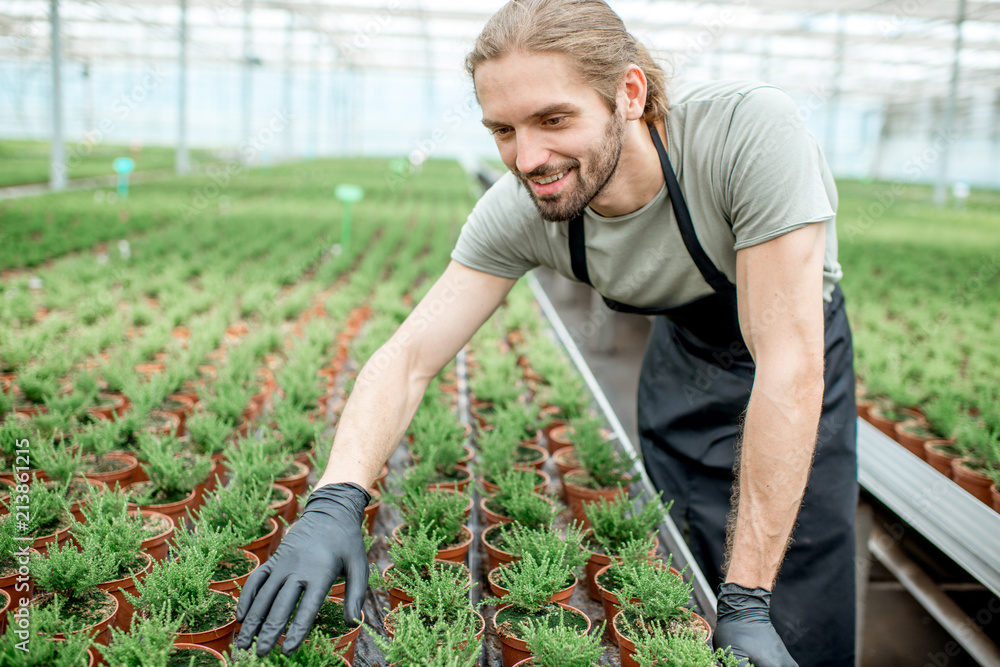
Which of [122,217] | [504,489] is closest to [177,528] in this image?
[504,489]

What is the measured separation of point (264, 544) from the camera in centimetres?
178

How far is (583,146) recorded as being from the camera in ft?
4.90

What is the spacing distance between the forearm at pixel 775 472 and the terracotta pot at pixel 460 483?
90 centimetres

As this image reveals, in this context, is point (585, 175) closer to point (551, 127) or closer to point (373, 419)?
point (551, 127)

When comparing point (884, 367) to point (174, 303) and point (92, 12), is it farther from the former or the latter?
point (92, 12)

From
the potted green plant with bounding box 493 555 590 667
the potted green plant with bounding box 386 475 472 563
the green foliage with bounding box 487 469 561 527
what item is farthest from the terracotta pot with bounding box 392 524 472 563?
the potted green plant with bounding box 493 555 590 667

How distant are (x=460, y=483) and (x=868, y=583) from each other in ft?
8.46

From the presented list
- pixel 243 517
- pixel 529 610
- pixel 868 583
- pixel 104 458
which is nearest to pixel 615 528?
pixel 529 610

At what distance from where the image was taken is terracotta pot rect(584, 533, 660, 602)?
1.73m

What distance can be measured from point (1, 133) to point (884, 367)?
4123cm

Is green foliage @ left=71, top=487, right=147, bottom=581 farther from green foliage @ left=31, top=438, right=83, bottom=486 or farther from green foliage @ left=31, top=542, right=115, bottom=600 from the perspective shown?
green foliage @ left=31, top=438, right=83, bottom=486

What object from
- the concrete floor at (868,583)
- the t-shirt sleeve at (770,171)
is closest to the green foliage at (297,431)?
the t-shirt sleeve at (770,171)

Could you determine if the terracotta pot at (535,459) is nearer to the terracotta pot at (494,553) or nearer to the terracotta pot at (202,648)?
the terracotta pot at (494,553)

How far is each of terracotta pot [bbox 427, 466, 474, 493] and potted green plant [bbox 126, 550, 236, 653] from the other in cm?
77
